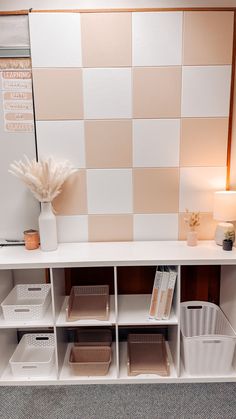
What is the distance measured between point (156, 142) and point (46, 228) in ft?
2.84

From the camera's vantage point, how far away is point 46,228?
2.06m

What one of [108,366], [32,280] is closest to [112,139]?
[32,280]

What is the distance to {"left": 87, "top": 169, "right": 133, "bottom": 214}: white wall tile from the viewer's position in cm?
218

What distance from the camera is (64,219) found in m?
2.23

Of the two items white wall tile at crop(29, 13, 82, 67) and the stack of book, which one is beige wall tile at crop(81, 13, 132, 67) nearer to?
white wall tile at crop(29, 13, 82, 67)

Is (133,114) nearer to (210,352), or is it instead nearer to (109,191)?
(109,191)

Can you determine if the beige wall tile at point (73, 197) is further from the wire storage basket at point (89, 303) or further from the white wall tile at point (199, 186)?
the white wall tile at point (199, 186)

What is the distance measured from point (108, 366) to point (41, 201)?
1061mm

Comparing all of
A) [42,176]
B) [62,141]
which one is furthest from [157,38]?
[42,176]

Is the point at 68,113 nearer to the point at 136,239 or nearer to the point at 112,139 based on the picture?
the point at 112,139

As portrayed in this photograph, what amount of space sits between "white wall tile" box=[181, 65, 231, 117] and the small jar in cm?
119

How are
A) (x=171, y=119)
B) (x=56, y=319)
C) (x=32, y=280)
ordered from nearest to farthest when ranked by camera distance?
(x=56, y=319) → (x=171, y=119) → (x=32, y=280)

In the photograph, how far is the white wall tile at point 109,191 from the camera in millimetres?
2182

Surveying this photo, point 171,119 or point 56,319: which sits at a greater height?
point 171,119
